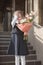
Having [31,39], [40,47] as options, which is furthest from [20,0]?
[40,47]

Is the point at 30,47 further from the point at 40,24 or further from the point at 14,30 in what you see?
the point at 14,30

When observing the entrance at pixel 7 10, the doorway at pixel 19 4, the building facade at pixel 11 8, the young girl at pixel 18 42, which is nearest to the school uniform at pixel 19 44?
the young girl at pixel 18 42

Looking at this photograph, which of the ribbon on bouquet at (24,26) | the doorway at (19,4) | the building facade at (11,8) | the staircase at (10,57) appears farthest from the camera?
the doorway at (19,4)

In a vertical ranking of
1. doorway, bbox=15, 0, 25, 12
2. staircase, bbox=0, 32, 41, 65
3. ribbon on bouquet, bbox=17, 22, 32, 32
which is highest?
doorway, bbox=15, 0, 25, 12

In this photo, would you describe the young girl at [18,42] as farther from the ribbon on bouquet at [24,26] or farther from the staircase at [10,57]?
the staircase at [10,57]

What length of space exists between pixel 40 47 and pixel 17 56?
169cm

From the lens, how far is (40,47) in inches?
247

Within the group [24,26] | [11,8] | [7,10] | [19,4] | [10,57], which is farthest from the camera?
[7,10]

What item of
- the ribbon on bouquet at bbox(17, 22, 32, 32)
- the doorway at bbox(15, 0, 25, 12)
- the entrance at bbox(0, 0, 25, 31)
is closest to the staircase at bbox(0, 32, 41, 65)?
the ribbon on bouquet at bbox(17, 22, 32, 32)

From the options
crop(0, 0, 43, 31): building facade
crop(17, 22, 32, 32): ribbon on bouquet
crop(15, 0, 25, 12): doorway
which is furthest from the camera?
crop(15, 0, 25, 12): doorway

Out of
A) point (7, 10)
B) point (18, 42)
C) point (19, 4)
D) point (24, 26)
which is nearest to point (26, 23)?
point (24, 26)

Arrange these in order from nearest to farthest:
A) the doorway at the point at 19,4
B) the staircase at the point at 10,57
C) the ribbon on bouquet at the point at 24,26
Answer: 1. the ribbon on bouquet at the point at 24,26
2. the staircase at the point at 10,57
3. the doorway at the point at 19,4

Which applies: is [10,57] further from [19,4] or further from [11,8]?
[11,8]

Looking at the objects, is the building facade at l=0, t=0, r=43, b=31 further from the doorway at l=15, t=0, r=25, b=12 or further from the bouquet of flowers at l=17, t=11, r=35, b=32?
the bouquet of flowers at l=17, t=11, r=35, b=32
